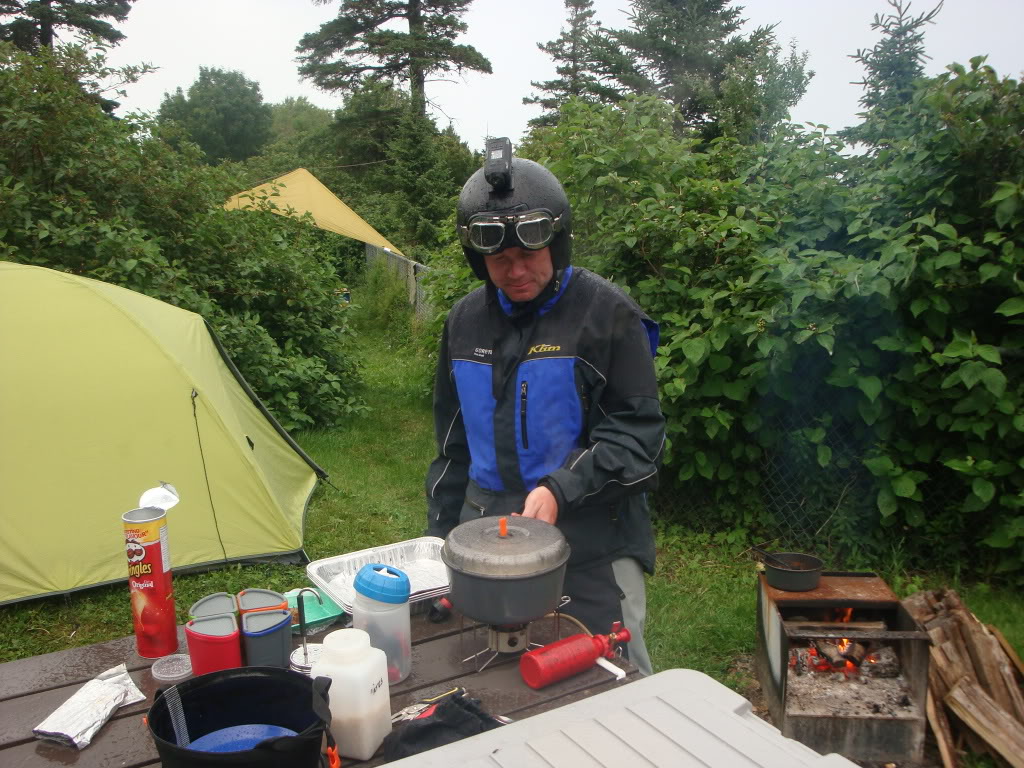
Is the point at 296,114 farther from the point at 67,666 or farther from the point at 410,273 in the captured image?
the point at 67,666

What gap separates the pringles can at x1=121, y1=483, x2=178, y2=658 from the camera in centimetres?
166

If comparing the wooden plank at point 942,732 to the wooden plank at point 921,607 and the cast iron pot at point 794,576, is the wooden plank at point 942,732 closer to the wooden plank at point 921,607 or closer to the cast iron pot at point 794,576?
the wooden plank at point 921,607

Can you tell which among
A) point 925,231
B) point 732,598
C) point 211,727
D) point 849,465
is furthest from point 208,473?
point 925,231

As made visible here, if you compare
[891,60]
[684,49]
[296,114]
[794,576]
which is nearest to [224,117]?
[296,114]

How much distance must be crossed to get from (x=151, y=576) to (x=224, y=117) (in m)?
42.8

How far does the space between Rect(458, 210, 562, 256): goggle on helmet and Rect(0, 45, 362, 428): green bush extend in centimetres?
492

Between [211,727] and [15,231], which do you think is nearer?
[211,727]

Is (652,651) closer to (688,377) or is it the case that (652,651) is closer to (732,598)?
(732,598)

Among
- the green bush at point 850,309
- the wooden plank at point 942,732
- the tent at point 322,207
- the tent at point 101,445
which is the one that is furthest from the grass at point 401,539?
the tent at point 322,207

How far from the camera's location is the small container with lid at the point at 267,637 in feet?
5.20

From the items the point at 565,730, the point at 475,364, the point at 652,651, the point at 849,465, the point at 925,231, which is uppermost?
the point at 925,231

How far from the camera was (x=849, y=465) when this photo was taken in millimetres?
4059

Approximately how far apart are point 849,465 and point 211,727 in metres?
3.53

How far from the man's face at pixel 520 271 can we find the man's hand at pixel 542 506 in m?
0.53
